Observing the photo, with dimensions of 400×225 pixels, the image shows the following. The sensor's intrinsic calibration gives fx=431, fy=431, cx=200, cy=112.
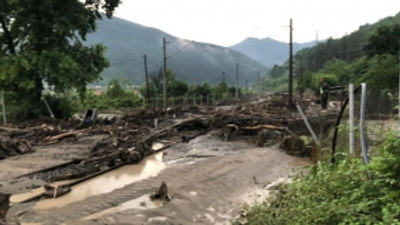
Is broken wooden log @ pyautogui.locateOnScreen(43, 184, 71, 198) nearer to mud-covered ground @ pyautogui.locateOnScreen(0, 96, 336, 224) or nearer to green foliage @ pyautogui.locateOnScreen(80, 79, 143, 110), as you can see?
mud-covered ground @ pyautogui.locateOnScreen(0, 96, 336, 224)

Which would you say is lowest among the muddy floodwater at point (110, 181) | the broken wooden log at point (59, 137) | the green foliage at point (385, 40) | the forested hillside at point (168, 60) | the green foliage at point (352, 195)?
the muddy floodwater at point (110, 181)

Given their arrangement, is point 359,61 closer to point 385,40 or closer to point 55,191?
point 385,40

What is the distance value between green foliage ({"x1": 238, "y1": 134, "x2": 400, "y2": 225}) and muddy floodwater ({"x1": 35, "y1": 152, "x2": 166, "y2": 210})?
4.76 meters

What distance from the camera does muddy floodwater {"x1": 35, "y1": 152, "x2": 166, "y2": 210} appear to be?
928 cm

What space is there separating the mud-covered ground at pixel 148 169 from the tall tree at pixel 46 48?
667 cm

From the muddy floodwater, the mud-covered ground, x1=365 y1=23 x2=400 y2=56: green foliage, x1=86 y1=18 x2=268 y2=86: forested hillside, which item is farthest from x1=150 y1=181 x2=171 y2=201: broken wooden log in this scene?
x1=86 y1=18 x2=268 y2=86: forested hillside

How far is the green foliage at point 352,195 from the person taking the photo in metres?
4.53

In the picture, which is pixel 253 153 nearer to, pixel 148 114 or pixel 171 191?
pixel 171 191

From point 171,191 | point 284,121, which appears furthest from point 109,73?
point 171,191

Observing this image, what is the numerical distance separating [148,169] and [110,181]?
1985 mm

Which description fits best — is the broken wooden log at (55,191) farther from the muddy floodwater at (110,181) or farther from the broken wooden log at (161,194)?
the broken wooden log at (161,194)

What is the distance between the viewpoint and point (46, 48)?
92.0 ft

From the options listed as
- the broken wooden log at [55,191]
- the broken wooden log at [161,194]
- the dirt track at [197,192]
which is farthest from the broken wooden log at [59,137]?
the broken wooden log at [161,194]

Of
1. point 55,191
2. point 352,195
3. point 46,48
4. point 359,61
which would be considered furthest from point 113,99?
point 352,195
